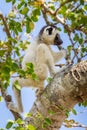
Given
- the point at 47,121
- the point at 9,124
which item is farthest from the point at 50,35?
Result: the point at 9,124

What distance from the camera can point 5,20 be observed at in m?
3.94

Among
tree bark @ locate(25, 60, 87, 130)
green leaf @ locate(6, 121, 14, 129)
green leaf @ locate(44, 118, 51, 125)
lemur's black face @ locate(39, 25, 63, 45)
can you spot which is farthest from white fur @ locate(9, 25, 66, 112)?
green leaf @ locate(6, 121, 14, 129)

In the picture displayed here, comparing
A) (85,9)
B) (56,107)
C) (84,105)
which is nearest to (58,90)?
(56,107)

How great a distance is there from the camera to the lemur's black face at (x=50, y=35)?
4.40m

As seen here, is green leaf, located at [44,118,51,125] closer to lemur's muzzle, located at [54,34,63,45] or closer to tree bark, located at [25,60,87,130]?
tree bark, located at [25,60,87,130]

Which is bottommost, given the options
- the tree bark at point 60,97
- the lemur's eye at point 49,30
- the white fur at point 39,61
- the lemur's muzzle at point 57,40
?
the tree bark at point 60,97

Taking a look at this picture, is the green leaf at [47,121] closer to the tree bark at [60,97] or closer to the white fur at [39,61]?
the tree bark at [60,97]

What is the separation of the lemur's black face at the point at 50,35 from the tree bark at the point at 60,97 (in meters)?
1.36

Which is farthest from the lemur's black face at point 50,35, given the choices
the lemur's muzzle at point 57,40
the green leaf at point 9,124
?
the green leaf at point 9,124

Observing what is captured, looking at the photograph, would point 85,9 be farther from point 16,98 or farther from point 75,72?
point 16,98

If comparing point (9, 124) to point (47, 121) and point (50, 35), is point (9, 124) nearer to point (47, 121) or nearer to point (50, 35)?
point (47, 121)

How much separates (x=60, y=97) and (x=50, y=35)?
60.3 inches

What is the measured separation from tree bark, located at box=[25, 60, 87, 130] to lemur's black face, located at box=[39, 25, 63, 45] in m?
1.36

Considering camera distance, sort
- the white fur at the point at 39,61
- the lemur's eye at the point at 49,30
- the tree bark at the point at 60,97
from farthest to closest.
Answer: the lemur's eye at the point at 49,30 → the white fur at the point at 39,61 → the tree bark at the point at 60,97
